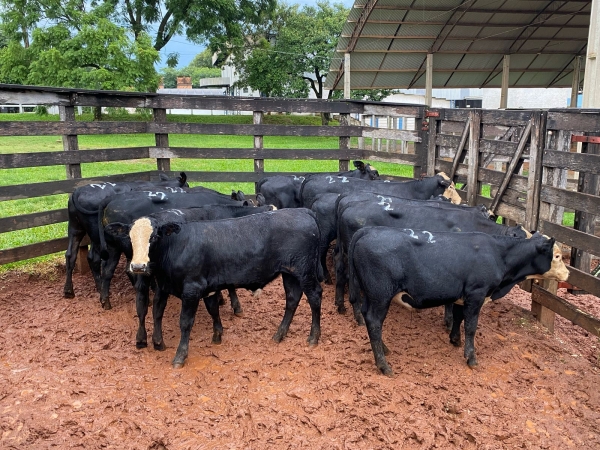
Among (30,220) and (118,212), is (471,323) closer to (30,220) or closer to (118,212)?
(118,212)

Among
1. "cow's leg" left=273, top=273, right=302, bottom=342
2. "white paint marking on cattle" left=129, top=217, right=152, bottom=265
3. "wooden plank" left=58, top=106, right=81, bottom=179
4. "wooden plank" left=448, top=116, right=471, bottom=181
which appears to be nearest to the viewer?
"white paint marking on cattle" left=129, top=217, right=152, bottom=265

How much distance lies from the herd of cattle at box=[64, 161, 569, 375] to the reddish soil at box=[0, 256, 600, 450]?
247 millimetres

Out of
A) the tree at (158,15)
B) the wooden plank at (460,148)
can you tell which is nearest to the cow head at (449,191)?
the wooden plank at (460,148)

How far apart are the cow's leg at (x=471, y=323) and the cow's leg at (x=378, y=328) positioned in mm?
794

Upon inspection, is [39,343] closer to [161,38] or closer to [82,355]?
[82,355]

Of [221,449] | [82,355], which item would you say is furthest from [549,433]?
[82,355]

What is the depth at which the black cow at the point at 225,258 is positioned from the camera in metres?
5.12

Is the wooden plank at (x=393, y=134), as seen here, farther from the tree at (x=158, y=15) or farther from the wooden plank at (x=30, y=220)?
the tree at (x=158, y=15)

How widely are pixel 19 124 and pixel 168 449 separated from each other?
506 cm

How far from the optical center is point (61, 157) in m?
7.38

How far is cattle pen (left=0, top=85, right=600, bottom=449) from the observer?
4.16 metres

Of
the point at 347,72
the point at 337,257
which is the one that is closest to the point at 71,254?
the point at 337,257

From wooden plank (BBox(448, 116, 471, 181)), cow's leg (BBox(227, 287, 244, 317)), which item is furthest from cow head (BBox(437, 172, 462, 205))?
cow's leg (BBox(227, 287, 244, 317))

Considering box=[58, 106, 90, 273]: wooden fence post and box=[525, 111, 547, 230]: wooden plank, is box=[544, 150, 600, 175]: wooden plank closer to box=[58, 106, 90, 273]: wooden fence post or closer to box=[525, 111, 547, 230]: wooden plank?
box=[525, 111, 547, 230]: wooden plank
